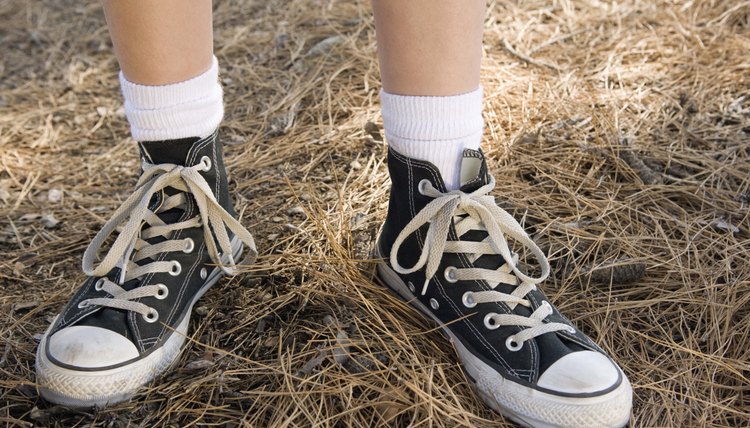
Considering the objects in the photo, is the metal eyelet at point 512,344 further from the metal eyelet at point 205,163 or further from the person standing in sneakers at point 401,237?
the metal eyelet at point 205,163

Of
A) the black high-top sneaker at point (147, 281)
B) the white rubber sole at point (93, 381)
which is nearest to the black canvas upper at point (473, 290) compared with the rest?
the black high-top sneaker at point (147, 281)

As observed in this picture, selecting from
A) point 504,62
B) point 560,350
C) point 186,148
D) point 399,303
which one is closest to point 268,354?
point 399,303

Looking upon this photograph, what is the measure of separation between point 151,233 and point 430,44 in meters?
0.61

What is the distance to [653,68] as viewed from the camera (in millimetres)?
1977

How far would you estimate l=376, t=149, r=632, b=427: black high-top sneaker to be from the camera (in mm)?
1024

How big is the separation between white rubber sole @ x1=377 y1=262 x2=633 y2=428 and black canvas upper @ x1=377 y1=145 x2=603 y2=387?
2cm

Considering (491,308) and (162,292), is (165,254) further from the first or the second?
(491,308)

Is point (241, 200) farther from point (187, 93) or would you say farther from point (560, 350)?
point (560, 350)

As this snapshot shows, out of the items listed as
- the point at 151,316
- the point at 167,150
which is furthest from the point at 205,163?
the point at 151,316

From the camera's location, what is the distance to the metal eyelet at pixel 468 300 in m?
1.12

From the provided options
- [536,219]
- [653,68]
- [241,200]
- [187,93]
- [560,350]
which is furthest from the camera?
[653,68]

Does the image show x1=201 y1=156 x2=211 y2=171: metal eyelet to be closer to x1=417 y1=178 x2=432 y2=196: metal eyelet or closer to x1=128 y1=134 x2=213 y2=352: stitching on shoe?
x1=128 y1=134 x2=213 y2=352: stitching on shoe

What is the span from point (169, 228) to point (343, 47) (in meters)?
1.14

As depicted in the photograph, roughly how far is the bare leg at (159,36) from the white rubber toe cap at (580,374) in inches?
31.0
